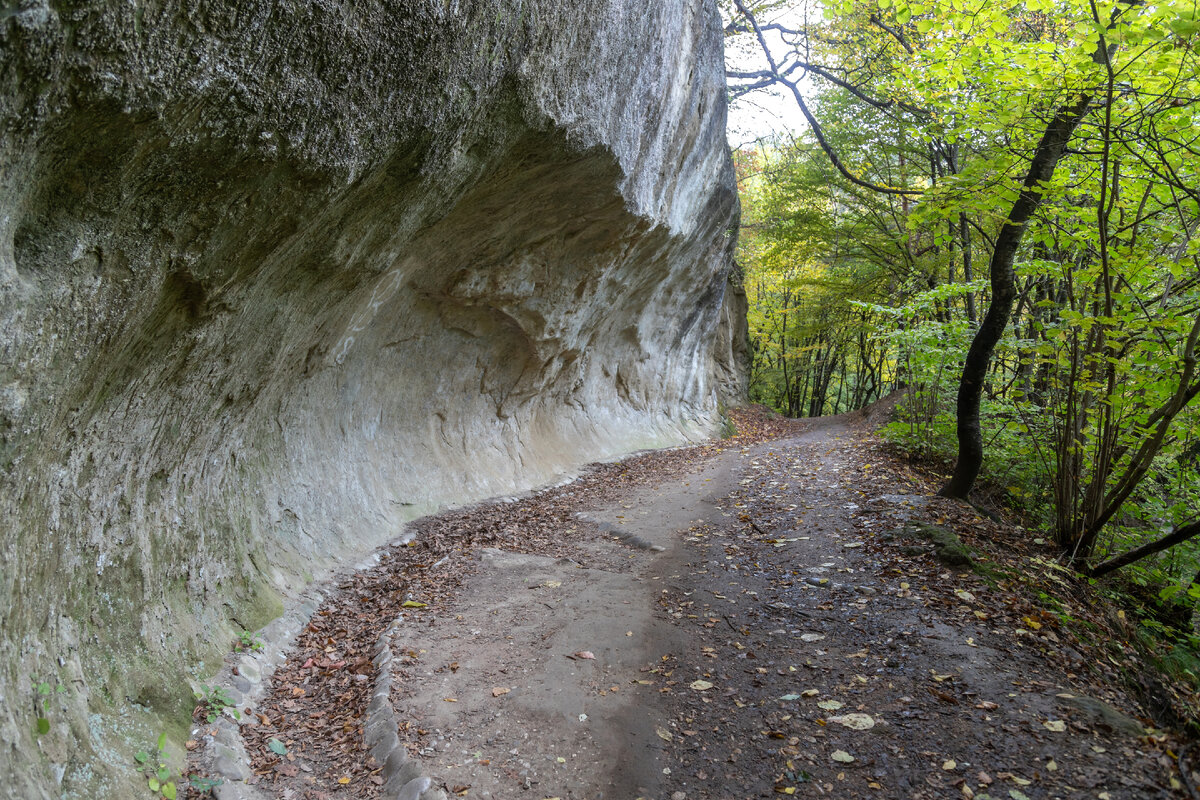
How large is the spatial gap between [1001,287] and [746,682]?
5.52 m

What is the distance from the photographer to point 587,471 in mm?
12438

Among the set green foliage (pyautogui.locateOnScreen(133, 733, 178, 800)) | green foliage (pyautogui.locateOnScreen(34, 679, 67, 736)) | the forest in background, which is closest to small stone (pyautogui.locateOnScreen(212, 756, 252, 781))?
green foliage (pyautogui.locateOnScreen(133, 733, 178, 800))

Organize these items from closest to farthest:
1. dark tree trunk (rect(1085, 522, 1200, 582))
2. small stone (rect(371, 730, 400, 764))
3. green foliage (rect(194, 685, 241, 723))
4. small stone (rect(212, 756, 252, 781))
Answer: small stone (rect(212, 756, 252, 781)) < small stone (rect(371, 730, 400, 764)) < green foliage (rect(194, 685, 241, 723)) < dark tree trunk (rect(1085, 522, 1200, 582))

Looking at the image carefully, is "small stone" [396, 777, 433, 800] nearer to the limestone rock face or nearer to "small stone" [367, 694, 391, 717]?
"small stone" [367, 694, 391, 717]

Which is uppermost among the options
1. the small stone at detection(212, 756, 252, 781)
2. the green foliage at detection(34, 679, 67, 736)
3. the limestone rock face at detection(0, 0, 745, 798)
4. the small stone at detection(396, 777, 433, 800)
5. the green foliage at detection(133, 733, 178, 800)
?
the limestone rock face at detection(0, 0, 745, 798)

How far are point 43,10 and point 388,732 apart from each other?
11.8ft

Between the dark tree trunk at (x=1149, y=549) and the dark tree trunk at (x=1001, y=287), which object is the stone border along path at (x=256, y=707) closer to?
the dark tree trunk at (x=1149, y=549)

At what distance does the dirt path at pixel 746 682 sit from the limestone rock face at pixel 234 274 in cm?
Answer: 114

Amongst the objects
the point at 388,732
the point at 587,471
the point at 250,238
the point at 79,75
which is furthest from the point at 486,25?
the point at 587,471

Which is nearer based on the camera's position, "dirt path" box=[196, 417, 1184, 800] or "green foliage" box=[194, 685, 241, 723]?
"dirt path" box=[196, 417, 1184, 800]

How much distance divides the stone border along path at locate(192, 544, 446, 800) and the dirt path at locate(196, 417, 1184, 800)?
0.31 feet

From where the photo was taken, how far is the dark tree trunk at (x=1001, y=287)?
6285mm

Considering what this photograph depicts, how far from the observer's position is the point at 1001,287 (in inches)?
288

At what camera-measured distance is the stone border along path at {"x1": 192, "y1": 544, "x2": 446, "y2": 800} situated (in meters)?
3.34
